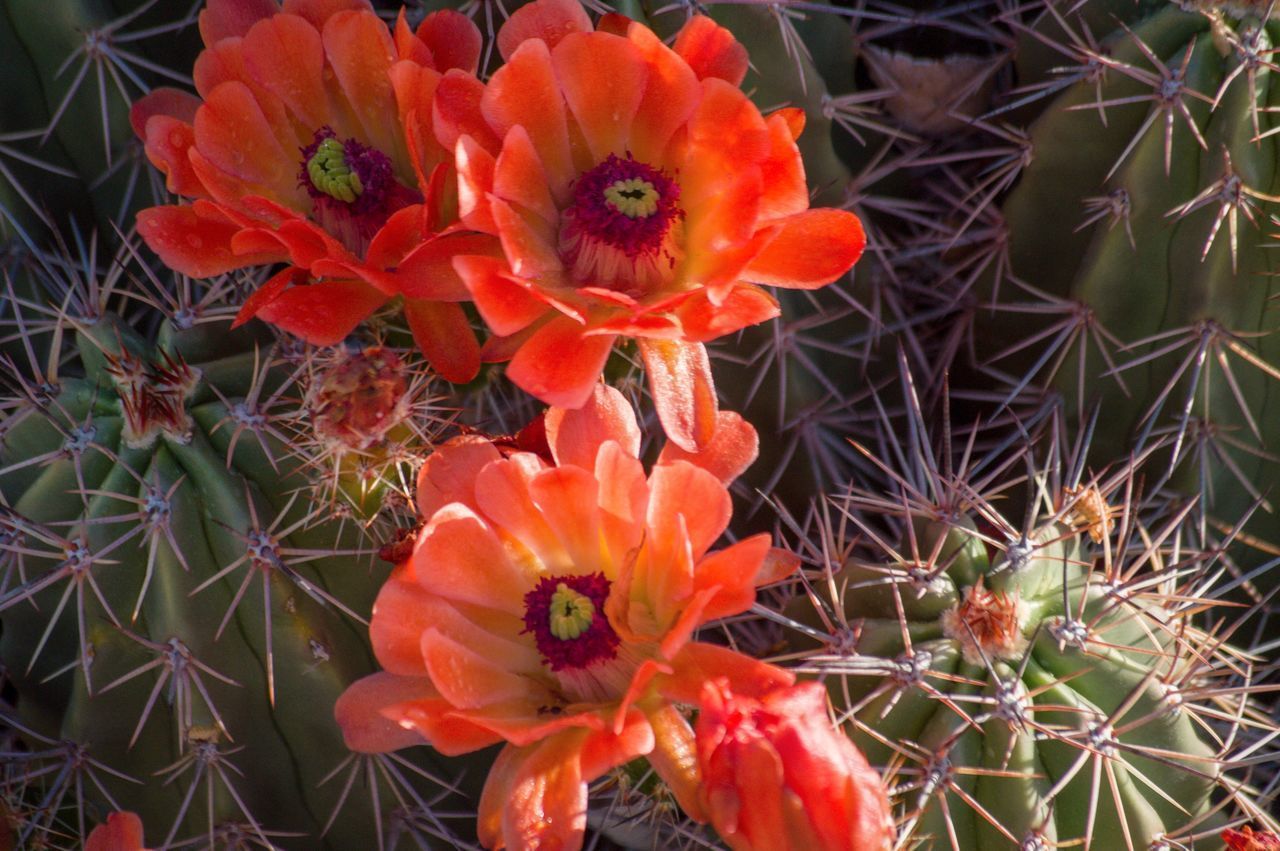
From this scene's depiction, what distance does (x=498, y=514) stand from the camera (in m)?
0.79

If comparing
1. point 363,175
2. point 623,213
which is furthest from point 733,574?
point 363,175

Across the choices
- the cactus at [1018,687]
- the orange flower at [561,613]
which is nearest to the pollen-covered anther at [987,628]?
the cactus at [1018,687]

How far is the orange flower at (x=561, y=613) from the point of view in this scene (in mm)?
709

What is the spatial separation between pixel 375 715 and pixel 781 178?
1.42 feet

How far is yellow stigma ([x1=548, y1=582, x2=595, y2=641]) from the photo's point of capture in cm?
78

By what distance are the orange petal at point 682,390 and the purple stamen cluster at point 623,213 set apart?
7cm

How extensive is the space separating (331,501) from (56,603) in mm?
343

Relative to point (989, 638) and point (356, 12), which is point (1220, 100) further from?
point (356, 12)

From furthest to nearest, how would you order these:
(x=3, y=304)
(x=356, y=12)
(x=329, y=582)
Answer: (x=3, y=304), (x=329, y=582), (x=356, y=12)

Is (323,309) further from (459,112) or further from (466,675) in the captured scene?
(466,675)

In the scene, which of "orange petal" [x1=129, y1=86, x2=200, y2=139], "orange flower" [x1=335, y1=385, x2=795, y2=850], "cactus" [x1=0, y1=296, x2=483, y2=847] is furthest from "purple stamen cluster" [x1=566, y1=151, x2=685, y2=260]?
"orange petal" [x1=129, y1=86, x2=200, y2=139]

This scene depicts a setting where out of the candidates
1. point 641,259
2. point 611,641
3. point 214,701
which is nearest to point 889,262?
point 641,259

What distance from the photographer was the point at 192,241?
838 mm

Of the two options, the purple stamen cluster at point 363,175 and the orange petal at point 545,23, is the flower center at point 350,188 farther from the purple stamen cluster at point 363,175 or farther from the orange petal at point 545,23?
the orange petal at point 545,23
